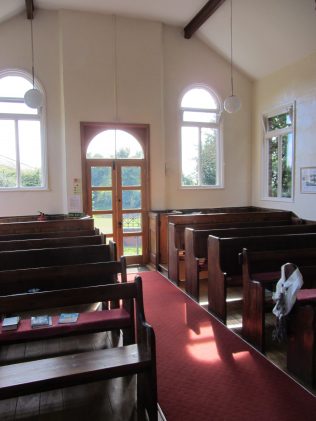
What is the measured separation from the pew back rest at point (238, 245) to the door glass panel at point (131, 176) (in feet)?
9.94

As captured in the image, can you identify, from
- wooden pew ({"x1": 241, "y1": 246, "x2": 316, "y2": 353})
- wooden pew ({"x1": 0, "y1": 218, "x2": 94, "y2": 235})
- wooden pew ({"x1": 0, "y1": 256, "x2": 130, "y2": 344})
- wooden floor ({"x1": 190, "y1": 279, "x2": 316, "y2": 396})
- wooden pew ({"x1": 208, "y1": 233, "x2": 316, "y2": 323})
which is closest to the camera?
wooden pew ({"x1": 0, "y1": 256, "x2": 130, "y2": 344})

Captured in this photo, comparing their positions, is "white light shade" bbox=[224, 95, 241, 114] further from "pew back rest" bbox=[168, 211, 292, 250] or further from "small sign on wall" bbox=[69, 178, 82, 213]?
"small sign on wall" bbox=[69, 178, 82, 213]

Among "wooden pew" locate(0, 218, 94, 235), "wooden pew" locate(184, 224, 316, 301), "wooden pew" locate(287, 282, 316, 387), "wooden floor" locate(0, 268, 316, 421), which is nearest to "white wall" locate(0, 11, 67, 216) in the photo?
"wooden pew" locate(0, 218, 94, 235)

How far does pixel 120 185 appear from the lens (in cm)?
640

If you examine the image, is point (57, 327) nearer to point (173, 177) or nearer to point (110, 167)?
point (110, 167)

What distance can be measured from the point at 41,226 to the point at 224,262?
2567mm

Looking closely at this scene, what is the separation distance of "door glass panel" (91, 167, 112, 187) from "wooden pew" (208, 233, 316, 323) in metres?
3.08

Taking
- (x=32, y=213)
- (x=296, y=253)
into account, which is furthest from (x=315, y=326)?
(x=32, y=213)

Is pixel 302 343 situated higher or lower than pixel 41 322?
lower

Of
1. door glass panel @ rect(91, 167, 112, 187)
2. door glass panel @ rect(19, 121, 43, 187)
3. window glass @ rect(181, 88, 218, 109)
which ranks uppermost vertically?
window glass @ rect(181, 88, 218, 109)

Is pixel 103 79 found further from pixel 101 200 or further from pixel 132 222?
pixel 132 222

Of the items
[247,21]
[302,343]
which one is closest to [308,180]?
[247,21]

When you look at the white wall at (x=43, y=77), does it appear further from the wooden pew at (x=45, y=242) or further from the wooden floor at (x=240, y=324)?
the wooden floor at (x=240, y=324)

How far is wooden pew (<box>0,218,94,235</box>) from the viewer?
4699 mm
